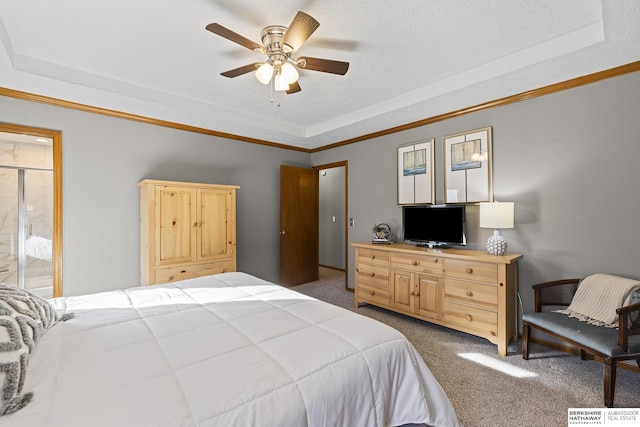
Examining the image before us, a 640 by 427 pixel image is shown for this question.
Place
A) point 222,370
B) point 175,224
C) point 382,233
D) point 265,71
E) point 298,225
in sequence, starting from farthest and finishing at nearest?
point 298,225 → point 382,233 → point 175,224 → point 265,71 → point 222,370

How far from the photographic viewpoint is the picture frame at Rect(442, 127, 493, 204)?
122 inches

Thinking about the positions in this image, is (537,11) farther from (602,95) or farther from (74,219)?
(74,219)

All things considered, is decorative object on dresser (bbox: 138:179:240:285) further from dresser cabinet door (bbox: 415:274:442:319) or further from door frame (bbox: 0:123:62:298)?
dresser cabinet door (bbox: 415:274:442:319)

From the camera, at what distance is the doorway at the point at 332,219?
6.26m

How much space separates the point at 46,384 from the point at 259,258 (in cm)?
363

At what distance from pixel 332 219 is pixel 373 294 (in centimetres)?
303

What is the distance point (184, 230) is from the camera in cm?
333

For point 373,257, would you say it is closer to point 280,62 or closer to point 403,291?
point 403,291

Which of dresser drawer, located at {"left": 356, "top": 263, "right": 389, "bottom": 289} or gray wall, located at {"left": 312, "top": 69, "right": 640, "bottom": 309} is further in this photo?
dresser drawer, located at {"left": 356, "top": 263, "right": 389, "bottom": 289}

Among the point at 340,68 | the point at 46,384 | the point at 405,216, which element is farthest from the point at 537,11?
the point at 46,384

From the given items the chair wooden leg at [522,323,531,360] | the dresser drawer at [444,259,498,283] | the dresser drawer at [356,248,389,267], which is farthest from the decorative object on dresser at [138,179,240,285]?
the chair wooden leg at [522,323,531,360]

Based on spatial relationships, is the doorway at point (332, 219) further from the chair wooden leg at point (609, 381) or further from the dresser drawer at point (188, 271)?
the chair wooden leg at point (609, 381)

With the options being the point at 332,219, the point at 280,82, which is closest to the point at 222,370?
the point at 280,82

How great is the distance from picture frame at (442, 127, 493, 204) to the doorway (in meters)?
2.91
